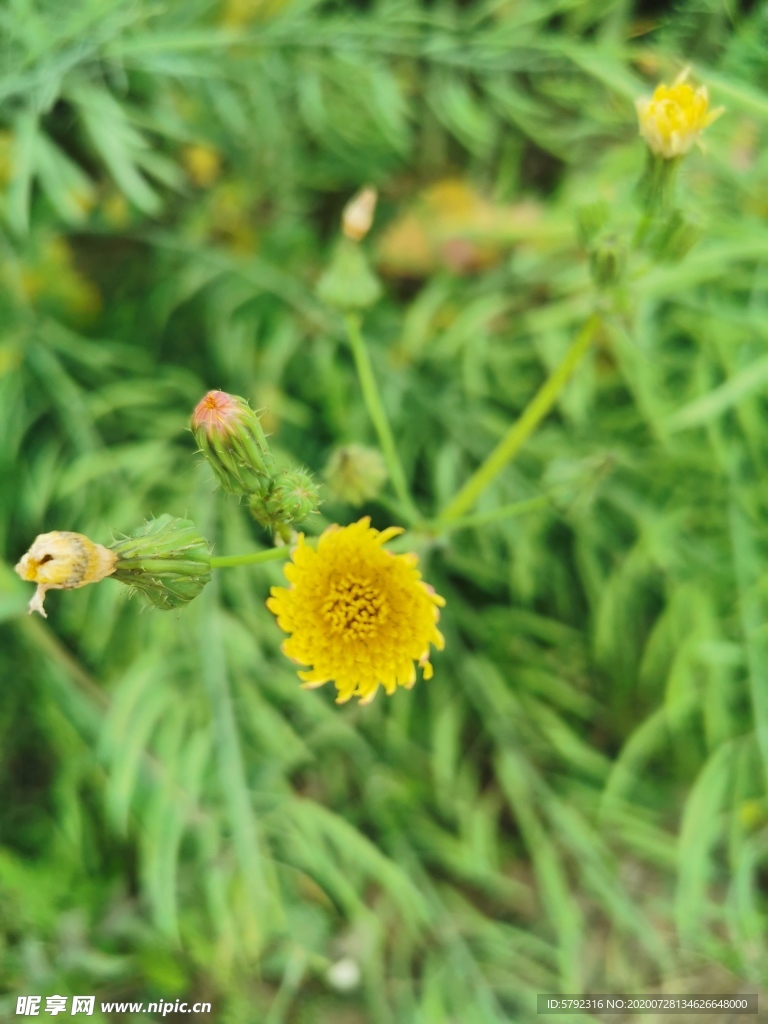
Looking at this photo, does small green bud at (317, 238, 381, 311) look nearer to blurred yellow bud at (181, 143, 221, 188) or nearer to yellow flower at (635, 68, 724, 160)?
yellow flower at (635, 68, 724, 160)

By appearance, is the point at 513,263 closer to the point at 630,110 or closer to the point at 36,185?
the point at 630,110

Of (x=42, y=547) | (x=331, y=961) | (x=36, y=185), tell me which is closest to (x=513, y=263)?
(x=36, y=185)

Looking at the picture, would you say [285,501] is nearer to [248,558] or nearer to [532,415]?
[248,558]

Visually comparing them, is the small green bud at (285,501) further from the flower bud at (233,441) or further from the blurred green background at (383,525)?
the blurred green background at (383,525)

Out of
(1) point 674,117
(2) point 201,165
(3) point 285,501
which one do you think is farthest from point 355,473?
(2) point 201,165

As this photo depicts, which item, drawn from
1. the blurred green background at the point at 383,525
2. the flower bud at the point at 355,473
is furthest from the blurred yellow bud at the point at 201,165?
the flower bud at the point at 355,473

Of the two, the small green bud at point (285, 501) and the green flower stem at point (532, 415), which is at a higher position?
the green flower stem at point (532, 415)

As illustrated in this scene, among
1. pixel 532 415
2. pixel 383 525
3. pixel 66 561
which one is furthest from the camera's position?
pixel 383 525
